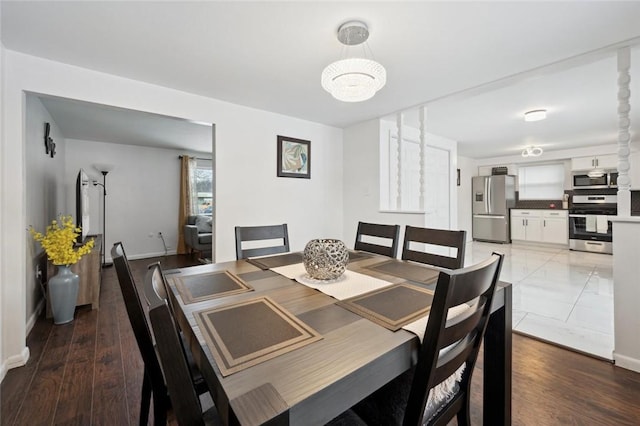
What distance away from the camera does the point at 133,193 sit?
17.9ft

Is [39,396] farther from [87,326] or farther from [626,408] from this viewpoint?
[626,408]

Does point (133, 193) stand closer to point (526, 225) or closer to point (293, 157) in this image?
point (293, 157)

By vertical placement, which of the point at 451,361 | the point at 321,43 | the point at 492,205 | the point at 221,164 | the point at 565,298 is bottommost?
the point at 565,298

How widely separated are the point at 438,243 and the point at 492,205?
645 centimetres

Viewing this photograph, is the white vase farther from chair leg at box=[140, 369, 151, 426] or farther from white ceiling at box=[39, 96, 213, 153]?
chair leg at box=[140, 369, 151, 426]

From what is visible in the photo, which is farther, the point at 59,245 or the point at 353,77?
the point at 59,245

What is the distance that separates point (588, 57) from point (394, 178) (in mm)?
2151

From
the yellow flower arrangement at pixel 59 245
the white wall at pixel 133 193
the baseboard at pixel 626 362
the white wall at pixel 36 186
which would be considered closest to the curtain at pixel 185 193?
the white wall at pixel 133 193

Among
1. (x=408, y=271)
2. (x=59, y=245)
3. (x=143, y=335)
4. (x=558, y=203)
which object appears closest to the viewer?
(x=143, y=335)

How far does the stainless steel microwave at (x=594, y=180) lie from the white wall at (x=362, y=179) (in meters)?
5.33

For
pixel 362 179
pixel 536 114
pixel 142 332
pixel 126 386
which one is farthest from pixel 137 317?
pixel 536 114

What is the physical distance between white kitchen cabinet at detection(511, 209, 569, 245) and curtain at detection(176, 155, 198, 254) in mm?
7795

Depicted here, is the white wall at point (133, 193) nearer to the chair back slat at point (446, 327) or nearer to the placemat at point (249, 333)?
the placemat at point (249, 333)

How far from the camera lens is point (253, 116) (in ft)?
10.6
